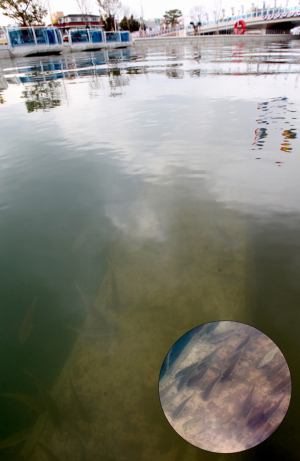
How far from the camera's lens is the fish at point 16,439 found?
1157 mm

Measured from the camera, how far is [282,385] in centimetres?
123

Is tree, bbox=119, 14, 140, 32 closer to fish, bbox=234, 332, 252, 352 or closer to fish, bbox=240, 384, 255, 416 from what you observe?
fish, bbox=234, 332, 252, 352

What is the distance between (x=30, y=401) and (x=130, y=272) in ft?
3.18

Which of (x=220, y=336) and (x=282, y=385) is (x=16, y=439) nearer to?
(x=220, y=336)

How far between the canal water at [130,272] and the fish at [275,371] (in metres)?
0.05

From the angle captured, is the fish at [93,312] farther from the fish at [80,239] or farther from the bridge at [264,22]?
the bridge at [264,22]

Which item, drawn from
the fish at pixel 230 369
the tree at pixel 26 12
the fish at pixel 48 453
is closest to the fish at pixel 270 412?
the fish at pixel 230 369

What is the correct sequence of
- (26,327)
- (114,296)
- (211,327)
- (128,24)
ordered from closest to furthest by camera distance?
(211,327), (26,327), (114,296), (128,24)

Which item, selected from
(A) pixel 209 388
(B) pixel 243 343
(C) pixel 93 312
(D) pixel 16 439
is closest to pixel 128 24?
(C) pixel 93 312

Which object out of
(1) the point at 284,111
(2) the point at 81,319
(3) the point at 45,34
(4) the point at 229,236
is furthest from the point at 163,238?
(3) the point at 45,34

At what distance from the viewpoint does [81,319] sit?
165cm

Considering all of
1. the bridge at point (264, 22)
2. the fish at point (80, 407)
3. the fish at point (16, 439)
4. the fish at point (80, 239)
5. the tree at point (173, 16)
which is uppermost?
the tree at point (173, 16)

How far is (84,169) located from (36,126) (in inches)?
118

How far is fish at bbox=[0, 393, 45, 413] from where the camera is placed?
1.25 meters
